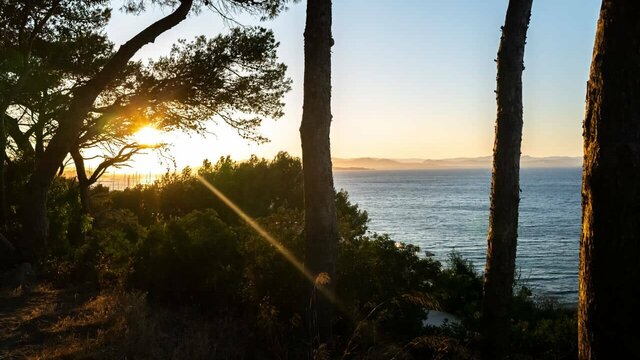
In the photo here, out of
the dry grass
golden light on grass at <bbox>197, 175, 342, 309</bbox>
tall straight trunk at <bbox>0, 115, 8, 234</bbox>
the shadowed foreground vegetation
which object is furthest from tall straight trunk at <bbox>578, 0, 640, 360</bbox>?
tall straight trunk at <bbox>0, 115, 8, 234</bbox>

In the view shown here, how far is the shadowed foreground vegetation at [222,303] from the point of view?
671 centimetres

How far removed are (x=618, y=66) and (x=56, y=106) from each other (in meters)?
16.8

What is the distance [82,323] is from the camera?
300 inches

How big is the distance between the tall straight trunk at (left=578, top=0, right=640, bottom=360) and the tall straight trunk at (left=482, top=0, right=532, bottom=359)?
4.54 m

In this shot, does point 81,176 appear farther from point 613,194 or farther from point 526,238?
point 526,238

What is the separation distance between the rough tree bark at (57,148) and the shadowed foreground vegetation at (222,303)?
2.27ft

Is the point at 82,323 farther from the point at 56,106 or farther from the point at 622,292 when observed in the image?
the point at 56,106

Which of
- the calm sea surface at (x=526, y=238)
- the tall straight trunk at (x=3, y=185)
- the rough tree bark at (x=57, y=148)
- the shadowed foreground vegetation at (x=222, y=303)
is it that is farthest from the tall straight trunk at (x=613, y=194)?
the calm sea surface at (x=526, y=238)

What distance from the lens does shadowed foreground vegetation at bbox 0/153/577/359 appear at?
22.0 feet

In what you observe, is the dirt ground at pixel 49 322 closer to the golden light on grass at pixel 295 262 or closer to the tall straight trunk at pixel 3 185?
the golden light on grass at pixel 295 262

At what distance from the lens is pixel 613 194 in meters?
3.38

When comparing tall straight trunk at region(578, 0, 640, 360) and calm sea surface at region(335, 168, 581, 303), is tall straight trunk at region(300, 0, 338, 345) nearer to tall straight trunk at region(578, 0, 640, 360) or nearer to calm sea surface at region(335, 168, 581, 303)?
tall straight trunk at region(578, 0, 640, 360)

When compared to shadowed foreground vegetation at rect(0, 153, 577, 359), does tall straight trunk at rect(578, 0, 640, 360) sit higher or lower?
higher

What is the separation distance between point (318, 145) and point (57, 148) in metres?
7.78
